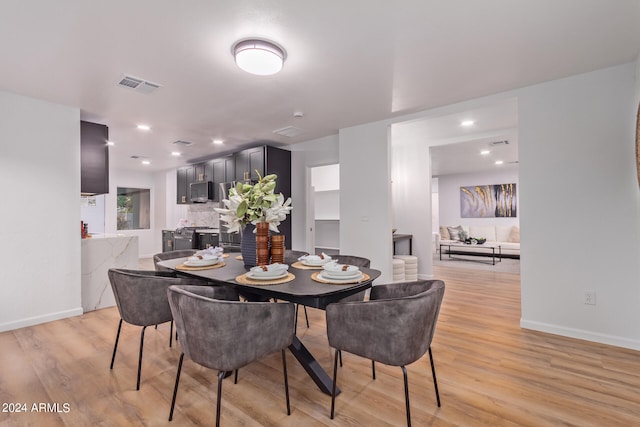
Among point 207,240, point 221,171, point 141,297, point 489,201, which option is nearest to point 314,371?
point 141,297

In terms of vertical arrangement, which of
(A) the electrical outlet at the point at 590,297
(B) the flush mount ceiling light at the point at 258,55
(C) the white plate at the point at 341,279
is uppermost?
(B) the flush mount ceiling light at the point at 258,55

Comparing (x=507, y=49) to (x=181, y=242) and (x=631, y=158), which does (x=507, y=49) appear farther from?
(x=181, y=242)

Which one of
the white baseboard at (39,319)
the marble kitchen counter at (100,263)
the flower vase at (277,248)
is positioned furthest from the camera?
the marble kitchen counter at (100,263)

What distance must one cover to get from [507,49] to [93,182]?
474 cm

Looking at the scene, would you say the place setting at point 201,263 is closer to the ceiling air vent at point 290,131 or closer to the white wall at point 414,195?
the ceiling air vent at point 290,131

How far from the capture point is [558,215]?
9.64 ft

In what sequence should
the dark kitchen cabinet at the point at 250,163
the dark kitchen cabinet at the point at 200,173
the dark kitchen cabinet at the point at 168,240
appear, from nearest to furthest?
the dark kitchen cabinet at the point at 250,163, the dark kitchen cabinet at the point at 200,173, the dark kitchen cabinet at the point at 168,240

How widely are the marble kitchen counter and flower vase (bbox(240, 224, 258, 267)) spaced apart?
262 centimetres

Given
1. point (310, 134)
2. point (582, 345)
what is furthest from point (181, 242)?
point (582, 345)

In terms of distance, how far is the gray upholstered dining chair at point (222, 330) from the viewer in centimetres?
148

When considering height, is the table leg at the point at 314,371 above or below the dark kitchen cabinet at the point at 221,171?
below

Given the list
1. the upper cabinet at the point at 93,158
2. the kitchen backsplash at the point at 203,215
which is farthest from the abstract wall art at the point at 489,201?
the upper cabinet at the point at 93,158

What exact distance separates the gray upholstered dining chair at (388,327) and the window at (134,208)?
8.43 m

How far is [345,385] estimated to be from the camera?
6.73 ft
